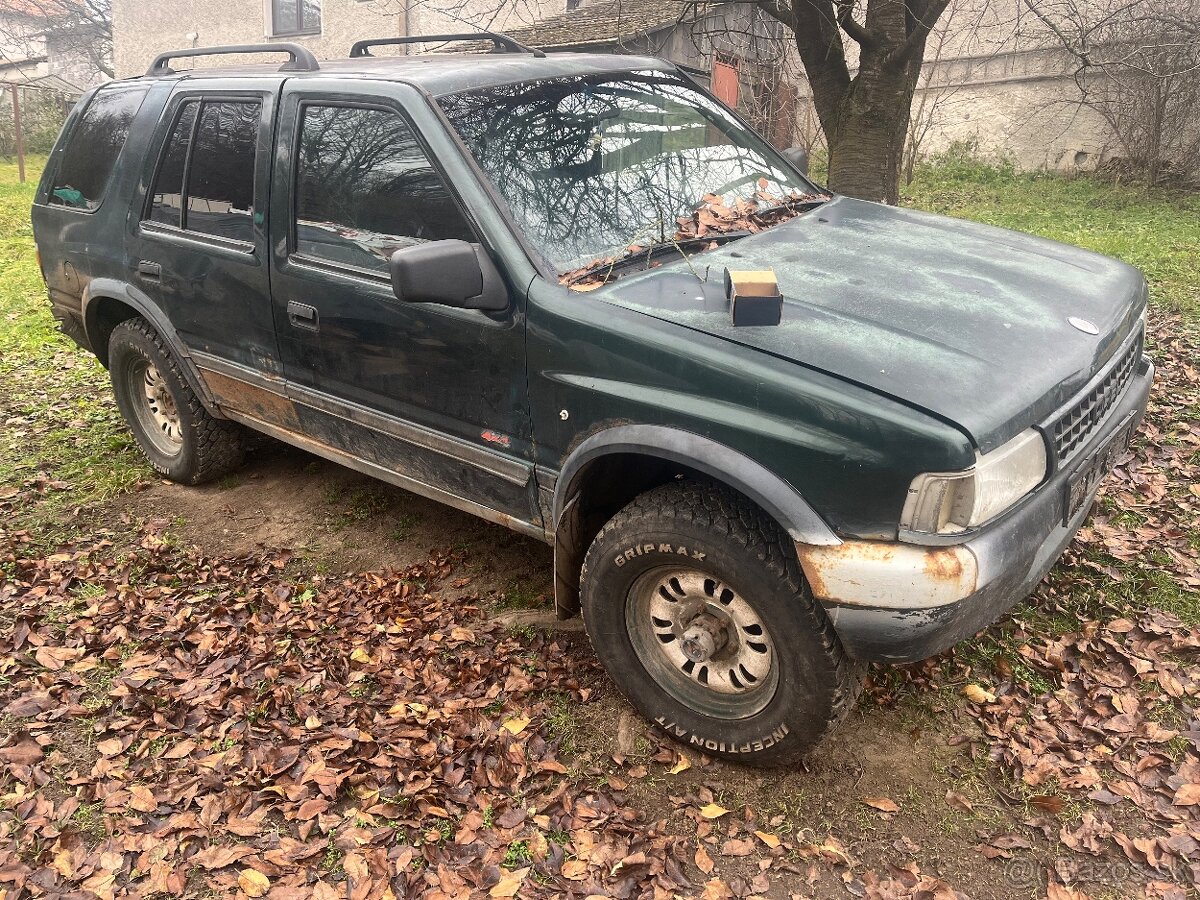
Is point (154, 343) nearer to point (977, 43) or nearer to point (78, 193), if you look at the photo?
point (78, 193)

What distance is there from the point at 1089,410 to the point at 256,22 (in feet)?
70.4

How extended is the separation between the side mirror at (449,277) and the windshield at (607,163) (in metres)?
0.21

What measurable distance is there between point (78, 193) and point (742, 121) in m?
3.33

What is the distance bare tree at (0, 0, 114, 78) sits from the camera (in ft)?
95.3

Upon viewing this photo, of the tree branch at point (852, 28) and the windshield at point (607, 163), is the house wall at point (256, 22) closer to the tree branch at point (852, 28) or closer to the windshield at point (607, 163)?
the tree branch at point (852, 28)

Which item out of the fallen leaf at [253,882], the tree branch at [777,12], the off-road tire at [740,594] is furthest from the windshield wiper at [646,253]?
the tree branch at [777,12]

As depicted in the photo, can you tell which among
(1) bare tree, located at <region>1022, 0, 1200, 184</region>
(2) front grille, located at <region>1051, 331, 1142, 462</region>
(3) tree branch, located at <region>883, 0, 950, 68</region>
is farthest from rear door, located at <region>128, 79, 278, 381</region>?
(1) bare tree, located at <region>1022, 0, 1200, 184</region>

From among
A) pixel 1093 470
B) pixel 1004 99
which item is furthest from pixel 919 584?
pixel 1004 99

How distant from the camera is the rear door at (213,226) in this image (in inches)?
146

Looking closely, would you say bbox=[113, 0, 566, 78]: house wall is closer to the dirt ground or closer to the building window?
the building window

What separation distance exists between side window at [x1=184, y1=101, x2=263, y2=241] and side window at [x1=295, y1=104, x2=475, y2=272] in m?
0.33

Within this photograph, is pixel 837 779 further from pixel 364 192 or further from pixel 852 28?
pixel 852 28

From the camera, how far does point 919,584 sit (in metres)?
2.31

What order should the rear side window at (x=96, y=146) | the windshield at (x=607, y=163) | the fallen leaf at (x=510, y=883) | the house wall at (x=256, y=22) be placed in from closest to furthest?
1. the fallen leaf at (x=510, y=883)
2. the windshield at (x=607, y=163)
3. the rear side window at (x=96, y=146)
4. the house wall at (x=256, y=22)
